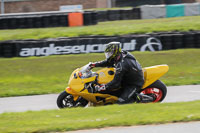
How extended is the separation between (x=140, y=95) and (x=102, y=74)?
2.82 feet

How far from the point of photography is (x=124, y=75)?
775 centimetres

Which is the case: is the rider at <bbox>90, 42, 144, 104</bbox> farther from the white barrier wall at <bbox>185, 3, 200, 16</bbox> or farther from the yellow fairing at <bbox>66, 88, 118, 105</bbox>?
the white barrier wall at <bbox>185, 3, 200, 16</bbox>

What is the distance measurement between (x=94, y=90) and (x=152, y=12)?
59.8ft

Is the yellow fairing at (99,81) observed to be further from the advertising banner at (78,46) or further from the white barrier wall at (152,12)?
the white barrier wall at (152,12)

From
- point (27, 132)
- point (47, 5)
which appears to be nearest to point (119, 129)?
point (27, 132)

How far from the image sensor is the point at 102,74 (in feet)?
25.7

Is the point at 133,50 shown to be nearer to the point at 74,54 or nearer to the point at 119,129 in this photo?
the point at 74,54

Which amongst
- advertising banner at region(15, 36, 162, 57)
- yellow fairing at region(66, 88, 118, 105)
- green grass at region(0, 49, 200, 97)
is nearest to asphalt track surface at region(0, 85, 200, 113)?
green grass at region(0, 49, 200, 97)

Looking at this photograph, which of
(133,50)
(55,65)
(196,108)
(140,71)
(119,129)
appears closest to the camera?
(119,129)

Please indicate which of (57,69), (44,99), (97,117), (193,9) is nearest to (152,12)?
(193,9)

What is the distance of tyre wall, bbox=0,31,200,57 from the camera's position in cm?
1538

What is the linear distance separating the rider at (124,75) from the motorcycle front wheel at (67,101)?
20.4 inches

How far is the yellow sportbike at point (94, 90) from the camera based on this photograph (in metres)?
7.76

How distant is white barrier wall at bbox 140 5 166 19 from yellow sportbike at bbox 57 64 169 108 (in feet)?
57.8
